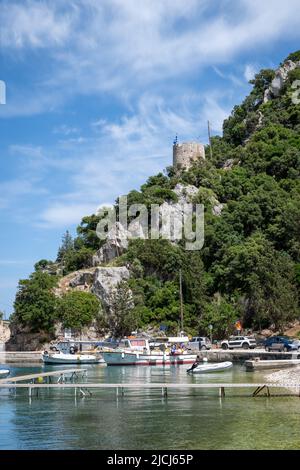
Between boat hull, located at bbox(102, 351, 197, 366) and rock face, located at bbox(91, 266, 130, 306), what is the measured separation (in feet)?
74.5

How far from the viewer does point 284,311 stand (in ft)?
199

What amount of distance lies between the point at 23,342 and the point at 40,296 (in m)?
7.90

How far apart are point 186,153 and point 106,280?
38949mm

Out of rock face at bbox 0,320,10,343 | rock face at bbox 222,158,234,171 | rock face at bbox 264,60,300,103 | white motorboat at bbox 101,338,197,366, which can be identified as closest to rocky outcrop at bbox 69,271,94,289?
white motorboat at bbox 101,338,197,366

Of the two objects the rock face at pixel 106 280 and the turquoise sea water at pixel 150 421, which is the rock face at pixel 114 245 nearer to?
the rock face at pixel 106 280

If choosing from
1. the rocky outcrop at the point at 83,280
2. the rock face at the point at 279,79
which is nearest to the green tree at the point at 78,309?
the rocky outcrop at the point at 83,280

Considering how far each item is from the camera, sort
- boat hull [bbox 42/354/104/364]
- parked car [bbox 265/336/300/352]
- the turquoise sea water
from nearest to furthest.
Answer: the turquoise sea water → parked car [bbox 265/336/300/352] → boat hull [bbox 42/354/104/364]

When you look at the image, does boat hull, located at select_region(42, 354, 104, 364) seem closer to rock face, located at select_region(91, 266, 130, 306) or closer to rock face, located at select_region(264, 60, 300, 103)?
rock face, located at select_region(91, 266, 130, 306)

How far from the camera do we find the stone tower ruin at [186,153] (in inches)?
4257

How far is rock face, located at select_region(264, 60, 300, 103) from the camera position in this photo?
117 metres

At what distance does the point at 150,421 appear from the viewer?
22.8 metres

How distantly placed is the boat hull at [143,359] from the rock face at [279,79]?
77917mm

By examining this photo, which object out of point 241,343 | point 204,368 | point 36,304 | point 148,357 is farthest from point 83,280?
point 204,368
